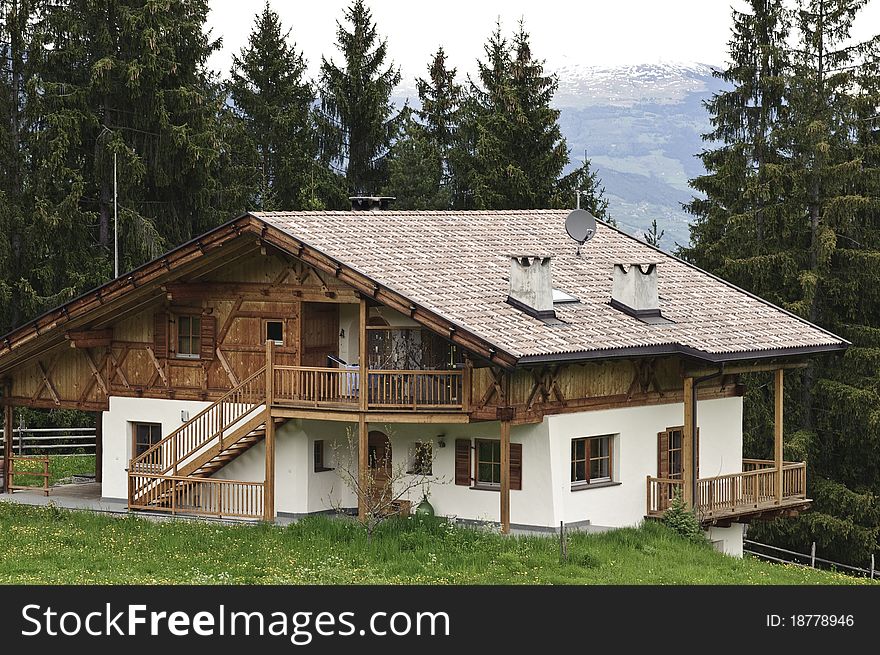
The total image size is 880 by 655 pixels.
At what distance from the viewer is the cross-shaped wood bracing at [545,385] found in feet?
105

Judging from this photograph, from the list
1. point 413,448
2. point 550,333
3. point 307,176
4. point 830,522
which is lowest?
point 830,522

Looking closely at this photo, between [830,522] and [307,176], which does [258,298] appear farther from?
[307,176]

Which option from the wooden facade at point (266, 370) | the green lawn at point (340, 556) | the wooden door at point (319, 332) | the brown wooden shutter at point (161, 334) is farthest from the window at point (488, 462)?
the brown wooden shutter at point (161, 334)

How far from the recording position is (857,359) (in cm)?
4588

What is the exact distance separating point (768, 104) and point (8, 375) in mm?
23359

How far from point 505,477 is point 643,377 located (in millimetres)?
4410

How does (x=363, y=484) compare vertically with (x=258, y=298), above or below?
below

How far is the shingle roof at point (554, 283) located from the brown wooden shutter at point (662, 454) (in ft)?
7.58

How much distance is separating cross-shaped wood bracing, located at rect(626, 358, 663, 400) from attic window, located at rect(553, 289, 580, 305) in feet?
5.72

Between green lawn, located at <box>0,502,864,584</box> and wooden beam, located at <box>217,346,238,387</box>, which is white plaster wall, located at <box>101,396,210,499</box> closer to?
wooden beam, located at <box>217,346,238,387</box>

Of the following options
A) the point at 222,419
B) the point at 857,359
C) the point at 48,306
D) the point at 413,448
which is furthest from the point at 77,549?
the point at 857,359

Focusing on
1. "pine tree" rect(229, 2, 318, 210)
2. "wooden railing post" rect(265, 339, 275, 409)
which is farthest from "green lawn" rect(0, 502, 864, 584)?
"pine tree" rect(229, 2, 318, 210)

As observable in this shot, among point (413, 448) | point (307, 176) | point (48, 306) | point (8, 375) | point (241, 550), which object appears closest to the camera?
point (241, 550)

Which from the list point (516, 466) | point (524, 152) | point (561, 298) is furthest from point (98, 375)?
point (524, 152)
